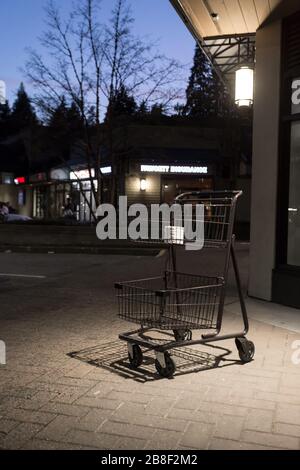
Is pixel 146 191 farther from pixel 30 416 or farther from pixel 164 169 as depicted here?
pixel 30 416

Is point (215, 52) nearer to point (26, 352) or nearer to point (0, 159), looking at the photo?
point (26, 352)

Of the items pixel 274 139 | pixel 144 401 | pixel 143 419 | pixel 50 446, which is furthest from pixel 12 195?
pixel 50 446

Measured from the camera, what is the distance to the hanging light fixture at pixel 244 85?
9477 millimetres

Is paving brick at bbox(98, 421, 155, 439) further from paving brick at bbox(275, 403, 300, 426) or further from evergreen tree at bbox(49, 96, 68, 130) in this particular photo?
evergreen tree at bbox(49, 96, 68, 130)

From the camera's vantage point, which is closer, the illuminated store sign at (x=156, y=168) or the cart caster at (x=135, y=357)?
the cart caster at (x=135, y=357)

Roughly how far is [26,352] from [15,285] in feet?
16.2

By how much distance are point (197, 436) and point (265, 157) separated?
19.1 feet

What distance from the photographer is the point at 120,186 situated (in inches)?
1041

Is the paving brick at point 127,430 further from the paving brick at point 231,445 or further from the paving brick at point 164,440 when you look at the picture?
the paving brick at point 231,445

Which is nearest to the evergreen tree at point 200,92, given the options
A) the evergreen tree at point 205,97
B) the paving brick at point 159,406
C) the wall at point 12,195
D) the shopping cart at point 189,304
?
the evergreen tree at point 205,97

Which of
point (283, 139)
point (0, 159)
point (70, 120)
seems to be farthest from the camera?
point (0, 159)

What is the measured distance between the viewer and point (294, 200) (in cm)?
848

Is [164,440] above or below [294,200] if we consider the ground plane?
below
